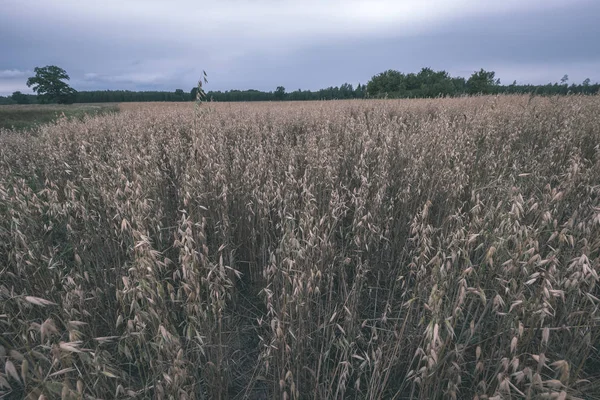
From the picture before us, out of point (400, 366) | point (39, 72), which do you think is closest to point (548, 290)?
point (400, 366)

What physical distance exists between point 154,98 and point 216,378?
302ft

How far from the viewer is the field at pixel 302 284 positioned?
1365 mm

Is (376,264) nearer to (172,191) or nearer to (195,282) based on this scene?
(195,282)

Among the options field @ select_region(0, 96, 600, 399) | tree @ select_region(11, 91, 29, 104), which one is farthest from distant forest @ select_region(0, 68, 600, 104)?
field @ select_region(0, 96, 600, 399)

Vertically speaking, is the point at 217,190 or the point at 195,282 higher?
the point at 217,190

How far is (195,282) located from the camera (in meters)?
1.47

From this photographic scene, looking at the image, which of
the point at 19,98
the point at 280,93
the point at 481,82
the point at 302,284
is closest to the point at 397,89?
the point at 481,82

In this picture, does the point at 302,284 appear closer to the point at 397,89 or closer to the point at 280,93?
the point at 397,89

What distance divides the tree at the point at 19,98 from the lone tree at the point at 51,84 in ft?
44.7

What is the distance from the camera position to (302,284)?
64.2 inches

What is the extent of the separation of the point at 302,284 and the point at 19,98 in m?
99.6

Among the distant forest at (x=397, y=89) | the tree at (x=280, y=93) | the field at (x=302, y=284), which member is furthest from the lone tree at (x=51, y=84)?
the field at (x=302, y=284)

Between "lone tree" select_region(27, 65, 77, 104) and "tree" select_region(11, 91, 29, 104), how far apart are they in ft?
44.7

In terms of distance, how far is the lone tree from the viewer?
195ft
